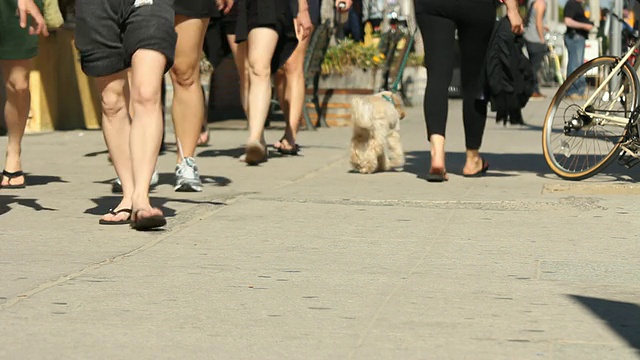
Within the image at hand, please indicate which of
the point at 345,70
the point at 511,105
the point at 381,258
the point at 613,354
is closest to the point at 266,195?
the point at 381,258

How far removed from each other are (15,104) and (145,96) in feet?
7.62

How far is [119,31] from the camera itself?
22.0 feet

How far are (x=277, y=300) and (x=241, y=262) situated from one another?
83 centimetres

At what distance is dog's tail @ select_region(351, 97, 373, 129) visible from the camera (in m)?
9.46

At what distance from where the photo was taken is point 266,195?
7980 mm

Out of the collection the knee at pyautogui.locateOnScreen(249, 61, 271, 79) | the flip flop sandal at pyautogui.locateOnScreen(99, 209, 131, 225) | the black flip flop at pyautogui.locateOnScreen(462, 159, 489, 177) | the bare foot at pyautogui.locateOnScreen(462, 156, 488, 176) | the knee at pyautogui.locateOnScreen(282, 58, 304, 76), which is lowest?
the black flip flop at pyautogui.locateOnScreen(462, 159, 489, 177)

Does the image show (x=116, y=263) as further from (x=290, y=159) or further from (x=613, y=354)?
(x=290, y=159)

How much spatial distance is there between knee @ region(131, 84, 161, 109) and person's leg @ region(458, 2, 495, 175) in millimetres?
3015

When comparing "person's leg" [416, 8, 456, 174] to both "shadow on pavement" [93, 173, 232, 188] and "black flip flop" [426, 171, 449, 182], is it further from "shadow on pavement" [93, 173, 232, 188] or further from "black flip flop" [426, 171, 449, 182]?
"shadow on pavement" [93, 173, 232, 188]

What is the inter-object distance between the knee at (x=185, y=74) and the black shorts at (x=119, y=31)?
55.4 inches

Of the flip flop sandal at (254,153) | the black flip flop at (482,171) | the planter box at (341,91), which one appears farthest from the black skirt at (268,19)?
the planter box at (341,91)

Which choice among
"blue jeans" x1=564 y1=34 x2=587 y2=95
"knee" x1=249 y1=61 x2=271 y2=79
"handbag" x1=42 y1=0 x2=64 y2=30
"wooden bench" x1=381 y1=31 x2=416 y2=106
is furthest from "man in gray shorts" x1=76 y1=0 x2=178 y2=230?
"blue jeans" x1=564 y1=34 x2=587 y2=95

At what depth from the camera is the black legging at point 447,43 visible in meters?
8.99

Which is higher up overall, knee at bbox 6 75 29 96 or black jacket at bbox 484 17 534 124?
knee at bbox 6 75 29 96
